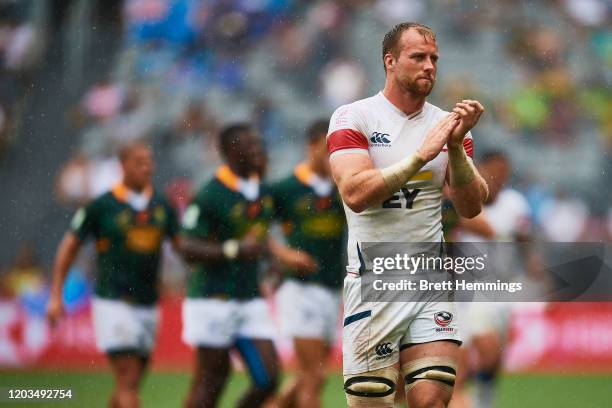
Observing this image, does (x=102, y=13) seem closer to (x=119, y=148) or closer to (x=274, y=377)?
(x=119, y=148)

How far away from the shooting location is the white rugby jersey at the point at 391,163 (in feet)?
12.8

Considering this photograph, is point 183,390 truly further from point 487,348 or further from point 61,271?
point 487,348

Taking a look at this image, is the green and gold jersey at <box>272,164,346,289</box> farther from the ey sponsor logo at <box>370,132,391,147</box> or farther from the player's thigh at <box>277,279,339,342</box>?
the ey sponsor logo at <box>370,132,391,147</box>

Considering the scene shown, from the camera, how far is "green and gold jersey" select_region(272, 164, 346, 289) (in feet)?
18.6

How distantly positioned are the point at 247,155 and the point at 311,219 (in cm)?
49

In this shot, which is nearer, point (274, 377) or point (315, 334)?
point (274, 377)

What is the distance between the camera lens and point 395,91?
4.01 m

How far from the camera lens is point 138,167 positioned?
18.3 feet

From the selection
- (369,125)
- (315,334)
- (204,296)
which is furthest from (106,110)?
(369,125)

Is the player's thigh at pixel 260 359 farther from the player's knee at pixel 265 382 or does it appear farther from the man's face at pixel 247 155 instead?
the man's face at pixel 247 155

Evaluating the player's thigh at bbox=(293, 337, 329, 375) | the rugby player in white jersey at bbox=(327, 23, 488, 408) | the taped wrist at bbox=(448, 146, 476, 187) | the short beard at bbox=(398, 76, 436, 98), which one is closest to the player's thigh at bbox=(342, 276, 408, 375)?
the rugby player in white jersey at bbox=(327, 23, 488, 408)

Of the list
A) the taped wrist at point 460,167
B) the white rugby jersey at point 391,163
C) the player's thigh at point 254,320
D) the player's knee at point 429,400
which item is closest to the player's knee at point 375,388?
the player's knee at point 429,400

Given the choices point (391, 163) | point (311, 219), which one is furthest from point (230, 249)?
point (391, 163)

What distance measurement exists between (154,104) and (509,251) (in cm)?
207
